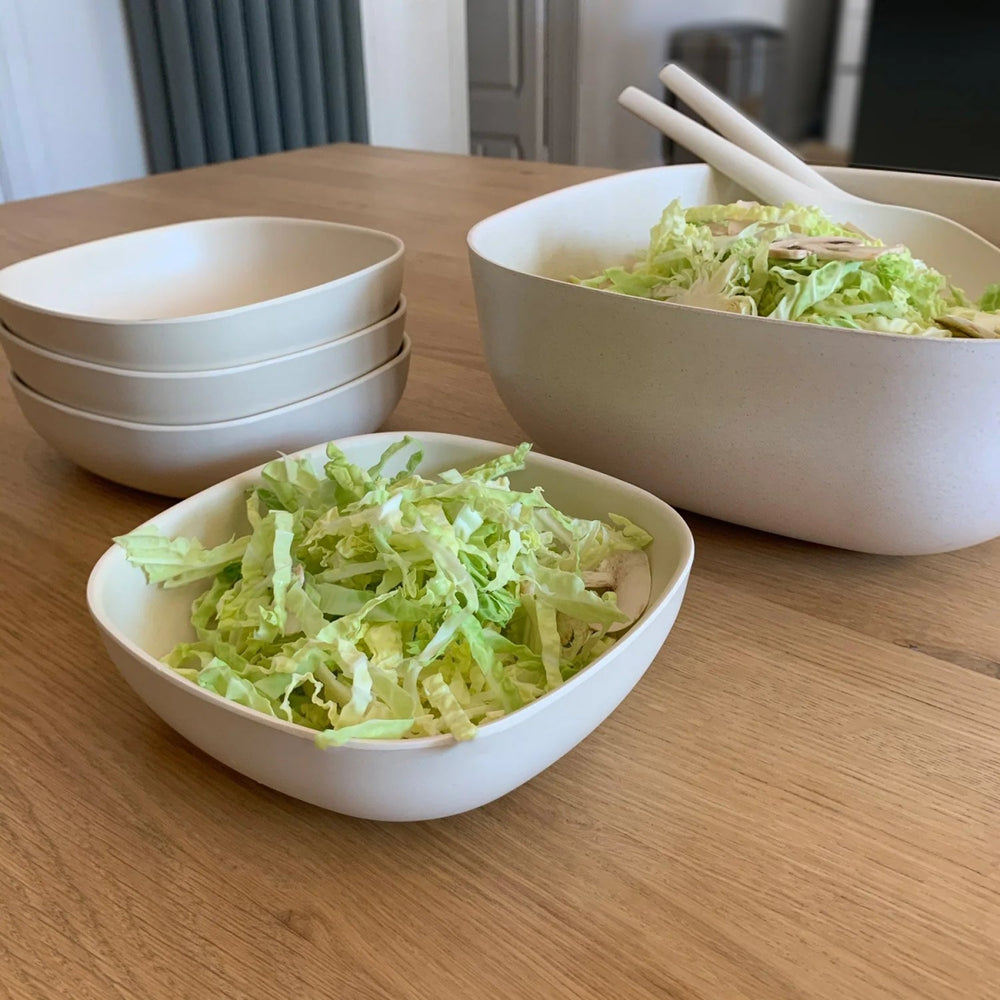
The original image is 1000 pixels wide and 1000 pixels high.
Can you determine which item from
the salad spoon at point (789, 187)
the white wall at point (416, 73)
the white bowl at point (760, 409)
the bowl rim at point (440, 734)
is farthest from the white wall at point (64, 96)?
the bowl rim at point (440, 734)

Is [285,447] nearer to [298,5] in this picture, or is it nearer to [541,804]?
[541,804]

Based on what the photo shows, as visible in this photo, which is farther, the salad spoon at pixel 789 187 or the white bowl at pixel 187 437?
the salad spoon at pixel 789 187

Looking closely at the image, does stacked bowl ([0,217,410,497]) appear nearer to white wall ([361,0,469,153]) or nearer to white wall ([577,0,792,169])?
white wall ([361,0,469,153])

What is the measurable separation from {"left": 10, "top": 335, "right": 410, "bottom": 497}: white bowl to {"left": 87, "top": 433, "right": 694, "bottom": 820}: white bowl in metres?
0.16

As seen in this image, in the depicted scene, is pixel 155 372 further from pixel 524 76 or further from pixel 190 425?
pixel 524 76

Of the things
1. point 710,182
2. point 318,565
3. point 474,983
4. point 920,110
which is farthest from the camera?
point 920,110

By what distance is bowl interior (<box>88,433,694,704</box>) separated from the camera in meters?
0.50

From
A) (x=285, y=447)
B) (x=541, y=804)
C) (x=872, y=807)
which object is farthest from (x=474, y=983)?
(x=285, y=447)

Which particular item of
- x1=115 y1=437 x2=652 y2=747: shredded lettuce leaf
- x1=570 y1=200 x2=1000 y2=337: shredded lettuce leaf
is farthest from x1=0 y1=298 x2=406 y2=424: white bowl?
x1=570 y1=200 x2=1000 y2=337: shredded lettuce leaf

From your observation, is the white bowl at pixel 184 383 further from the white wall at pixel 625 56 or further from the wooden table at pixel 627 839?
the white wall at pixel 625 56

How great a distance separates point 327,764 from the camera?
1.31ft

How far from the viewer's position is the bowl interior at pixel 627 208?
80 centimetres

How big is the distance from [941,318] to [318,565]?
431 millimetres

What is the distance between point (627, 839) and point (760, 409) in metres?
0.25
